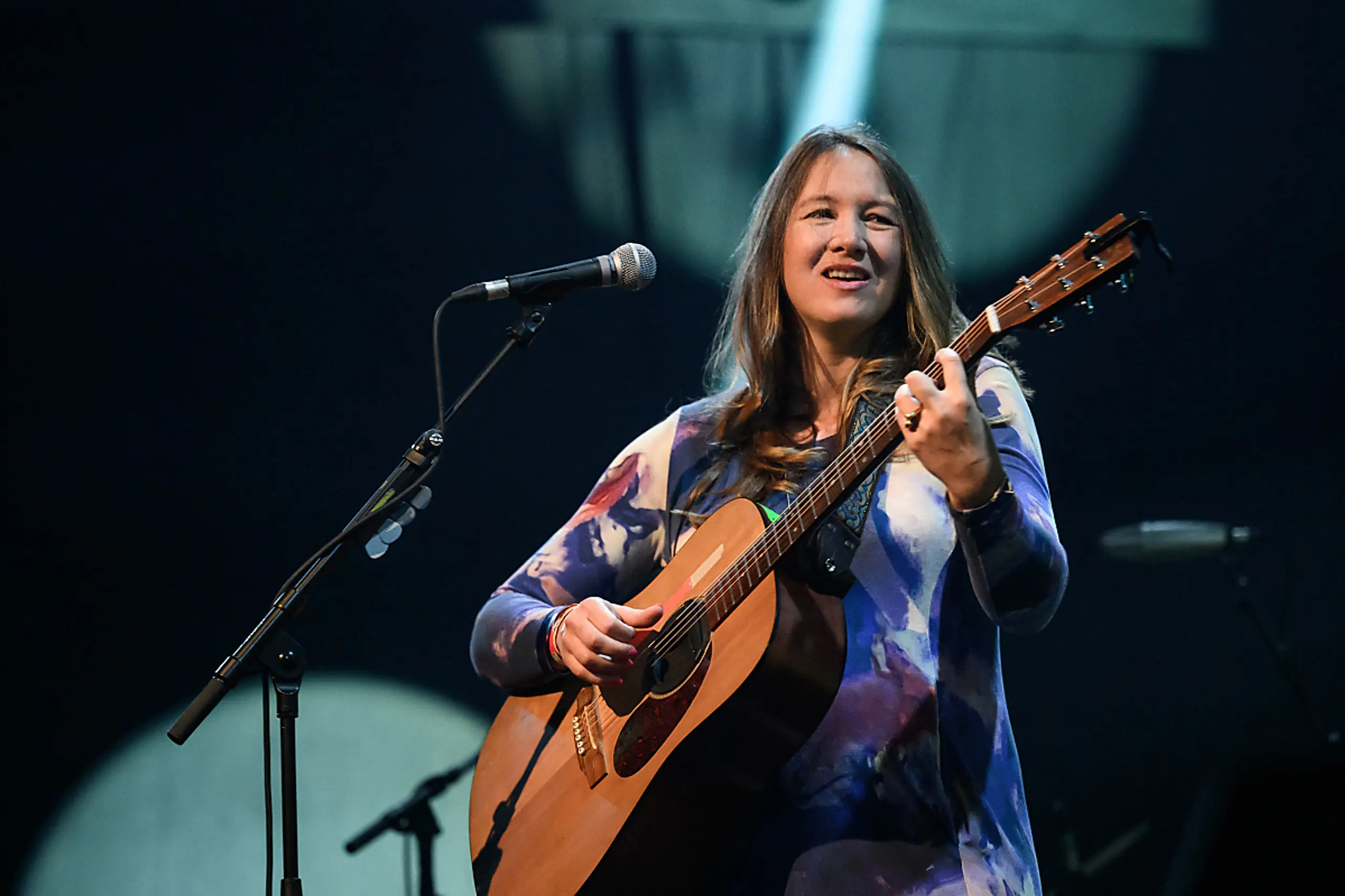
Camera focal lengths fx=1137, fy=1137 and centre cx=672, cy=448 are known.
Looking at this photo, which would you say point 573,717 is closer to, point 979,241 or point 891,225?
point 891,225

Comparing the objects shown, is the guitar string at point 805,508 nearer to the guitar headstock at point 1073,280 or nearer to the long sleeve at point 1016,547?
the guitar headstock at point 1073,280

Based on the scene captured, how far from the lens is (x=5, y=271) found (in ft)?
12.2

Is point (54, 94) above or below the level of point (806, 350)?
above

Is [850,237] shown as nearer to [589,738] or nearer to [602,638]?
[602,638]

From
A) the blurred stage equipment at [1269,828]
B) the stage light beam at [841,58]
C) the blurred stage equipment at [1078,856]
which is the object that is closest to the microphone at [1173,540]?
the blurred stage equipment at [1078,856]

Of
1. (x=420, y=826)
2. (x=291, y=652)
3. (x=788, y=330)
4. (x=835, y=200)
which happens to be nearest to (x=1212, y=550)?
(x=788, y=330)

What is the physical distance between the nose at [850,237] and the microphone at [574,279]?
348 mm

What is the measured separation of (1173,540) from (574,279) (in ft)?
7.21

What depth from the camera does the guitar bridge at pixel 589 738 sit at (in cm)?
194

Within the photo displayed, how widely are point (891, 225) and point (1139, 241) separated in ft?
2.00

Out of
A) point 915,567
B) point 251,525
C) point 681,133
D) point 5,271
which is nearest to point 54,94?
point 5,271

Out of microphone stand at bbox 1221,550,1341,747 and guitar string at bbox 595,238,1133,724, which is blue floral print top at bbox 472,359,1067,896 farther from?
microphone stand at bbox 1221,550,1341,747

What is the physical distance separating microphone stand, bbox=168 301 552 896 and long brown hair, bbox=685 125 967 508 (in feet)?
1.71

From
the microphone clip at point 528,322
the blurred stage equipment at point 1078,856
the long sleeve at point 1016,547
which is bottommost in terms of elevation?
the blurred stage equipment at point 1078,856
